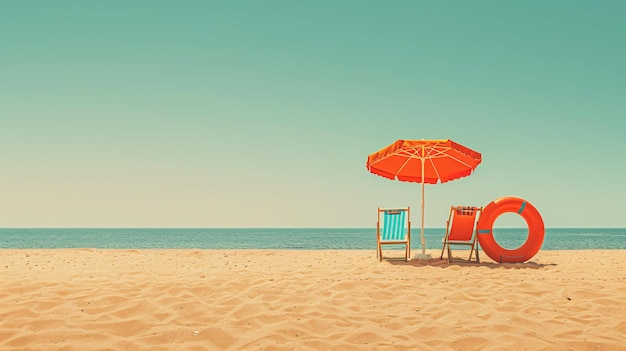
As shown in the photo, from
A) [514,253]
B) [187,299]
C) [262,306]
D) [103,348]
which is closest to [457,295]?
[262,306]

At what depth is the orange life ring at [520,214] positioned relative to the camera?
8.01 m

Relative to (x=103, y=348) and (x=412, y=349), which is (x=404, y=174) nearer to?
(x=412, y=349)

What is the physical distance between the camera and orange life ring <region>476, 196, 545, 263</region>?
26.3ft

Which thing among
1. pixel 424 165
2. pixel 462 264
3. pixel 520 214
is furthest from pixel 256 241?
pixel 462 264

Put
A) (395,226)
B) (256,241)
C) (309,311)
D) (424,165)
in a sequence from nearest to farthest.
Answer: (309,311) < (395,226) < (424,165) < (256,241)

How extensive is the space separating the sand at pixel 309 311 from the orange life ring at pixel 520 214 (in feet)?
5.97

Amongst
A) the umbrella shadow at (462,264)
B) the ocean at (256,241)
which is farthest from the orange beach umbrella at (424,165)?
the ocean at (256,241)

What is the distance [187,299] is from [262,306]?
0.80m

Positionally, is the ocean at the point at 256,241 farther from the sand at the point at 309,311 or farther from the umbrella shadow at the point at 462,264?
the sand at the point at 309,311

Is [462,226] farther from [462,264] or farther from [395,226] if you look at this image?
[395,226]

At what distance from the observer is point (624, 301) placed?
436 cm

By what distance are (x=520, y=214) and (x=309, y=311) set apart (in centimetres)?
582

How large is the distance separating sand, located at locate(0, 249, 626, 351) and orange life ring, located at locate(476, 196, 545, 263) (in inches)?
71.7

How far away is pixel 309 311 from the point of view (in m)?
3.96
